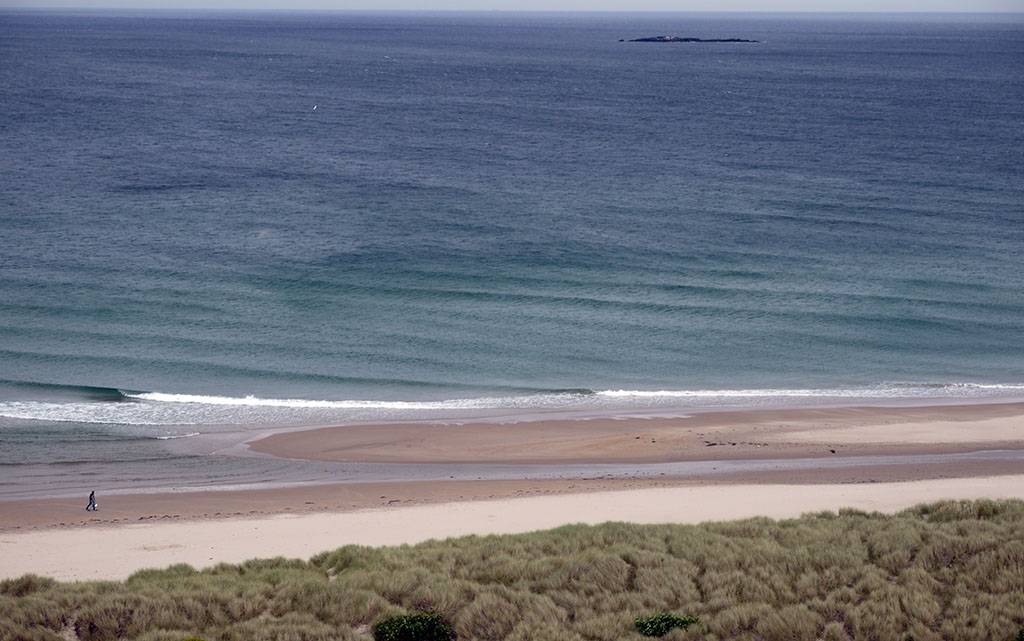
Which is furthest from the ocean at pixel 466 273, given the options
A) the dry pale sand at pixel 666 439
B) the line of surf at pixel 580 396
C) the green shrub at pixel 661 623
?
the green shrub at pixel 661 623

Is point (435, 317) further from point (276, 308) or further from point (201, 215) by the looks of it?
point (201, 215)

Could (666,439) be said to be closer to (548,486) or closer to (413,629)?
(548,486)

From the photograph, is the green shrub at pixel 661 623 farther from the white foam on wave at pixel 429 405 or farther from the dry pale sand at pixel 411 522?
the white foam on wave at pixel 429 405

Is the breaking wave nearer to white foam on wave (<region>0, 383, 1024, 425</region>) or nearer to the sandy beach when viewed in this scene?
white foam on wave (<region>0, 383, 1024, 425</region>)

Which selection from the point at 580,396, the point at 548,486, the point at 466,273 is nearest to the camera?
the point at 548,486

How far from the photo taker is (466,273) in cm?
4475

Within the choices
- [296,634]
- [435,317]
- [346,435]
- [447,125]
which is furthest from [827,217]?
[296,634]

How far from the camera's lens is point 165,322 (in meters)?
38.6

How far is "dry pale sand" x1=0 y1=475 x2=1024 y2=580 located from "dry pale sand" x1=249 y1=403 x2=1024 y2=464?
3.21 meters

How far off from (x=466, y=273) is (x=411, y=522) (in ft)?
73.0

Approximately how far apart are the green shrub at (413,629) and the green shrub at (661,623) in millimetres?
2761

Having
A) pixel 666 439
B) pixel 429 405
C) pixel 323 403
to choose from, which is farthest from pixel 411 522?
pixel 323 403

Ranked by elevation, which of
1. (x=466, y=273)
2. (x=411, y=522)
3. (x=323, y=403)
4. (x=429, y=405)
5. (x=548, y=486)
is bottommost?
(x=411, y=522)

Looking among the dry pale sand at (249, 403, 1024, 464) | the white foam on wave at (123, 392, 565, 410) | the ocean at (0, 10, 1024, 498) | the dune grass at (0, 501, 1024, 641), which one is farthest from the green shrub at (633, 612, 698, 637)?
the white foam on wave at (123, 392, 565, 410)
